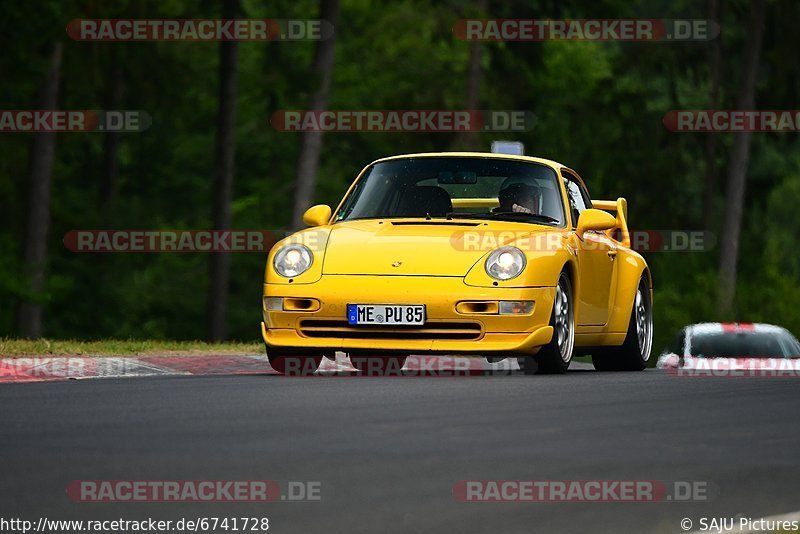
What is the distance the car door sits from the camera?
45.9 feet

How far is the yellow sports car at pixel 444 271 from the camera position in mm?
12711

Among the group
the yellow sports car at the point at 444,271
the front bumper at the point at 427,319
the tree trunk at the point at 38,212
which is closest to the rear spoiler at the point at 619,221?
the yellow sports car at the point at 444,271

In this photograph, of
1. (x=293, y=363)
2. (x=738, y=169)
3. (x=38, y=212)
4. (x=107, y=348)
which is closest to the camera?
(x=293, y=363)

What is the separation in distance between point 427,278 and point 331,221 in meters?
1.95

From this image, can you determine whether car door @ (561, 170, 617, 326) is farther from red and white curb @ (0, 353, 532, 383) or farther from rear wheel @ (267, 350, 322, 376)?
rear wheel @ (267, 350, 322, 376)

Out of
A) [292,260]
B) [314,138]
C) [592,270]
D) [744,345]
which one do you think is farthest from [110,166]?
[292,260]

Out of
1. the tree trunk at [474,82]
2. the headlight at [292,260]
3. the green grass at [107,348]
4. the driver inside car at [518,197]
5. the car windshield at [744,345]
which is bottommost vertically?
the car windshield at [744,345]

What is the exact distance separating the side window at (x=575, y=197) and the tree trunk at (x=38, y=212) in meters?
28.3

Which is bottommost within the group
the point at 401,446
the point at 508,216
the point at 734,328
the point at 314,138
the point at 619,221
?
the point at 734,328

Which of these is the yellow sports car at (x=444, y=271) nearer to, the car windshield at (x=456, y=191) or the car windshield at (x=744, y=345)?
the car windshield at (x=456, y=191)

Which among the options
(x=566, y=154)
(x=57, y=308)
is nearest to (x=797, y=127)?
(x=566, y=154)

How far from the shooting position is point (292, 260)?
13.1 m

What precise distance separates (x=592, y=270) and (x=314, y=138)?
84.7 feet

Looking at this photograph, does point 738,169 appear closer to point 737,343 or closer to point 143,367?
point 737,343
